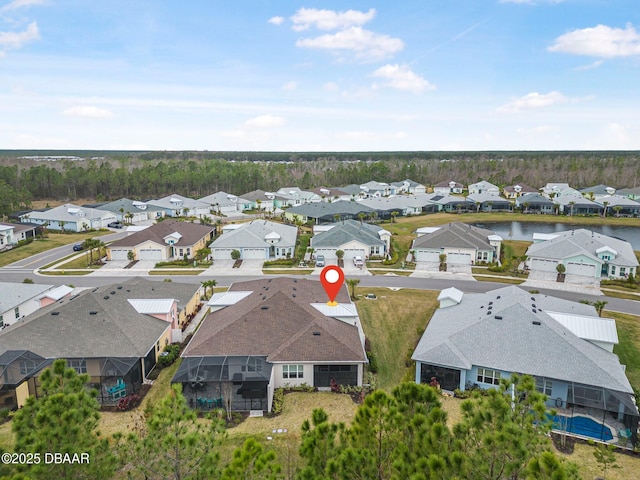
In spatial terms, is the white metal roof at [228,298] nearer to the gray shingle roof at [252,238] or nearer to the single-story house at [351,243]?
the gray shingle roof at [252,238]

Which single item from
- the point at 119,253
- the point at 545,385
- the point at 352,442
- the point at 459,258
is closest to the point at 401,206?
the point at 459,258

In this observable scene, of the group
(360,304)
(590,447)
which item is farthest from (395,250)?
(590,447)

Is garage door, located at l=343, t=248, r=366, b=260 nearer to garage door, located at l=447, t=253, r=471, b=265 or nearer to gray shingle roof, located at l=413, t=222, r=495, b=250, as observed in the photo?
gray shingle roof, located at l=413, t=222, r=495, b=250

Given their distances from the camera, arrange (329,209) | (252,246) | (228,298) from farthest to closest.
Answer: (329,209)
(252,246)
(228,298)

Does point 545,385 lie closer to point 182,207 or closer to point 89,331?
point 89,331

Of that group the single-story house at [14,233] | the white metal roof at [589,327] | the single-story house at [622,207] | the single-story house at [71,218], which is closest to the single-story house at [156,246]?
the single-story house at [14,233]

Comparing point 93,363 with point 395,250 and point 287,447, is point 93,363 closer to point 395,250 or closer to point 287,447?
point 287,447

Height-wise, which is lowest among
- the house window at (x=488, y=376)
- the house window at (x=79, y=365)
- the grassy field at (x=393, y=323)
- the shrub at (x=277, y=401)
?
the shrub at (x=277, y=401)
